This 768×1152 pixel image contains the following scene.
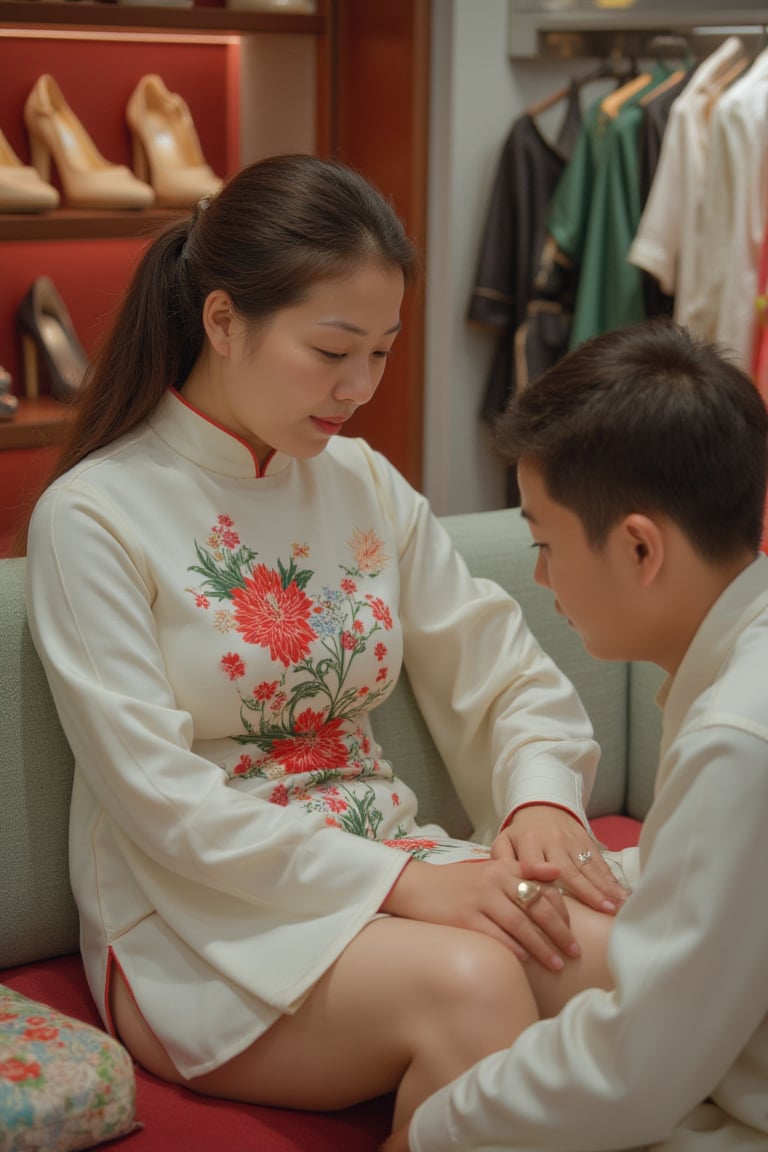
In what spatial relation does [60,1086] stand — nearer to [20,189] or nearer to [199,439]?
[199,439]

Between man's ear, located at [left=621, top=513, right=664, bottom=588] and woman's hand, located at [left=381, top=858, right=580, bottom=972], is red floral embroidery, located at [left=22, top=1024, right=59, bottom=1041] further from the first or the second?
man's ear, located at [left=621, top=513, right=664, bottom=588]

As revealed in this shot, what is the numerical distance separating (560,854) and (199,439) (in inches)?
23.6

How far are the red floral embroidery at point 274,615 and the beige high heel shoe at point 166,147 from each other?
2.10 metres

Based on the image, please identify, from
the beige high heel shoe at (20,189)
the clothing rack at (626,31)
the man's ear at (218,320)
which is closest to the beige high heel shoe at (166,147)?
the beige high heel shoe at (20,189)

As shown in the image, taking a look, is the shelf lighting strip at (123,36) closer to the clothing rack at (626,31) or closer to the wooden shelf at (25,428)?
the clothing rack at (626,31)

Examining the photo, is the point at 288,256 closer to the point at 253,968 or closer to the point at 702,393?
the point at 702,393

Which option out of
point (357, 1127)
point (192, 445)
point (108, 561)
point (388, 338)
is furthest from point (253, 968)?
point (388, 338)

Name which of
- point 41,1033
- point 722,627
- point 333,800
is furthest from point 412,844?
point 722,627

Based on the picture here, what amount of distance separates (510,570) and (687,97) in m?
1.81

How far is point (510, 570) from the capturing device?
6.61 feet

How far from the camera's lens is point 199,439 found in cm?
161

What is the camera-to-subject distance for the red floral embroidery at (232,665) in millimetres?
1525

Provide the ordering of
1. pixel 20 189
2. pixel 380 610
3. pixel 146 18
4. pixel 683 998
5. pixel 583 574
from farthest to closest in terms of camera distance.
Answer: pixel 146 18, pixel 20 189, pixel 380 610, pixel 583 574, pixel 683 998

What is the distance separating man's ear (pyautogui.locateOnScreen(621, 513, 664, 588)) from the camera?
3.67ft
